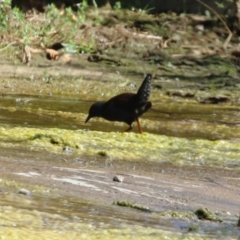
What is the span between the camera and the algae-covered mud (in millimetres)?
5988

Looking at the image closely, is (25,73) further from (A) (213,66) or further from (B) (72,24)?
(A) (213,66)

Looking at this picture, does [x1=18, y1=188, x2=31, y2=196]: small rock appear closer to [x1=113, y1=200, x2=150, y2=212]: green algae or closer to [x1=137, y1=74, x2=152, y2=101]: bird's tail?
[x1=113, y1=200, x2=150, y2=212]: green algae

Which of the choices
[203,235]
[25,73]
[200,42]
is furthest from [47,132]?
[200,42]

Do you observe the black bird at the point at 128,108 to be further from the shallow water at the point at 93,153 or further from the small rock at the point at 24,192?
the small rock at the point at 24,192

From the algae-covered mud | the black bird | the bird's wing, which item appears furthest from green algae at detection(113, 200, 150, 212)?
the bird's wing

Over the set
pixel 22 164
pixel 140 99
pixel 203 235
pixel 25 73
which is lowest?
pixel 25 73

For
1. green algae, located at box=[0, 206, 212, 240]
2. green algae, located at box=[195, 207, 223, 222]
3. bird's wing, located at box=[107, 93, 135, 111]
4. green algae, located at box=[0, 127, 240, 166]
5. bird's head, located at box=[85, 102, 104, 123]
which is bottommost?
bird's head, located at box=[85, 102, 104, 123]

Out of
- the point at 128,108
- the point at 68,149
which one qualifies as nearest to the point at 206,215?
the point at 68,149

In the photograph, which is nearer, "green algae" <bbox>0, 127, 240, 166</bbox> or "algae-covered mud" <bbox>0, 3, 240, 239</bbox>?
"algae-covered mud" <bbox>0, 3, 240, 239</bbox>

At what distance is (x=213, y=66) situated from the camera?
16.4 m

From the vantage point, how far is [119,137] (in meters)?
9.86

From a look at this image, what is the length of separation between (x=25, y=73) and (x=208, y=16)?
15.5 feet

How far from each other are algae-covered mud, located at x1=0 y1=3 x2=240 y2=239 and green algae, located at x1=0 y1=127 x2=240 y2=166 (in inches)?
0.5

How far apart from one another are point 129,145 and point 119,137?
0.55 m
